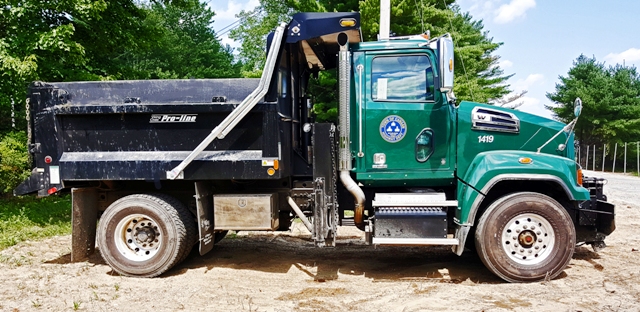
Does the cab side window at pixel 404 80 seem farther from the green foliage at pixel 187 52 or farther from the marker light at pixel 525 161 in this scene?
the green foliage at pixel 187 52

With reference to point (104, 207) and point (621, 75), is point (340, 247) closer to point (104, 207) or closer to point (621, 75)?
point (104, 207)

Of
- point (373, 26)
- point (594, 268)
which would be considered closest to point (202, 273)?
point (594, 268)

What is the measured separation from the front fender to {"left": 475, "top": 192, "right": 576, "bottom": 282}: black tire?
0.64ft

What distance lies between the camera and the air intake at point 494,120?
5.42 meters

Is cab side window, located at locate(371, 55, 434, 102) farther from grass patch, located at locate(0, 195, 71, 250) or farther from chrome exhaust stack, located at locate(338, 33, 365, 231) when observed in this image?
grass patch, located at locate(0, 195, 71, 250)

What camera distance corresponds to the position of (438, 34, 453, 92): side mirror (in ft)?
15.5

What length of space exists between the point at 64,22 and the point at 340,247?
26.1 ft

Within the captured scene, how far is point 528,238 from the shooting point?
517 cm

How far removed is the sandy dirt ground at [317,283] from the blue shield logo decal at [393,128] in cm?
164

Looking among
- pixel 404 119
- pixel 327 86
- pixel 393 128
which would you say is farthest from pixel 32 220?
pixel 404 119

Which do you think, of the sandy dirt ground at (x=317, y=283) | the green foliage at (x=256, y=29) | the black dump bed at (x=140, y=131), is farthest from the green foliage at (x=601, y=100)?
the black dump bed at (x=140, y=131)

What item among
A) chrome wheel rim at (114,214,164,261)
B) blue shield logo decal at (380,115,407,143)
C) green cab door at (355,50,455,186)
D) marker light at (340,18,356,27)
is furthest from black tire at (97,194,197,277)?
marker light at (340,18,356,27)

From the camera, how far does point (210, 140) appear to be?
516 centimetres

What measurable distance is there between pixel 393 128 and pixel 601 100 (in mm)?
41473
